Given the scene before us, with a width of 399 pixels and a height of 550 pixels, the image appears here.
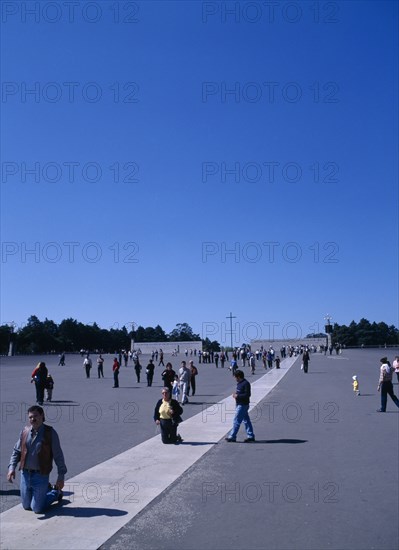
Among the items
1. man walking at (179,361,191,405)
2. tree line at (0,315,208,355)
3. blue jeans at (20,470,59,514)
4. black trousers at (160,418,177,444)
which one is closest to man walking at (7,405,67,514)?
blue jeans at (20,470,59,514)

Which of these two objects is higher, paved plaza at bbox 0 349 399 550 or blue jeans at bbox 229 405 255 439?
blue jeans at bbox 229 405 255 439

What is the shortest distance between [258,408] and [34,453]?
11.5 m

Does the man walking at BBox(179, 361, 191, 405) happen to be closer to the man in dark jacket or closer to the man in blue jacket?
the man in blue jacket

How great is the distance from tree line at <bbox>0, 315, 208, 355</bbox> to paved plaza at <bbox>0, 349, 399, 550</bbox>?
289 feet

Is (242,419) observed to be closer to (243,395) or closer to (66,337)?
(243,395)

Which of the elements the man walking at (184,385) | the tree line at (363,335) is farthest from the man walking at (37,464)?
Result: the tree line at (363,335)

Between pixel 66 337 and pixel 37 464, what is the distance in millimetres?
143059

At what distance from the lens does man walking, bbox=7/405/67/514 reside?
6.63 meters

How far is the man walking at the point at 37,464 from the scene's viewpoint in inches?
261

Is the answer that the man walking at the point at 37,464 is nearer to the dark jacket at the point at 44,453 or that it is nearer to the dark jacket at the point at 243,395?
the dark jacket at the point at 44,453

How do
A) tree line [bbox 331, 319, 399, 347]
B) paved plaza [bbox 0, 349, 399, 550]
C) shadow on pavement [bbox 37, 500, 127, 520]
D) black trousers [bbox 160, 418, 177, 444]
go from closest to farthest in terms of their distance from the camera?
paved plaza [bbox 0, 349, 399, 550] < shadow on pavement [bbox 37, 500, 127, 520] < black trousers [bbox 160, 418, 177, 444] < tree line [bbox 331, 319, 399, 347]

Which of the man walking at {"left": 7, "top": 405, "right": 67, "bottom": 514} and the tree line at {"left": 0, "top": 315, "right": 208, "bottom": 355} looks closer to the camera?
the man walking at {"left": 7, "top": 405, "right": 67, "bottom": 514}

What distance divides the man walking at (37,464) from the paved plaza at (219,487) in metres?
0.18

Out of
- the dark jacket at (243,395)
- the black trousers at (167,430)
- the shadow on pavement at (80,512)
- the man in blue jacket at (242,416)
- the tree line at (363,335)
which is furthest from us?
the tree line at (363,335)
